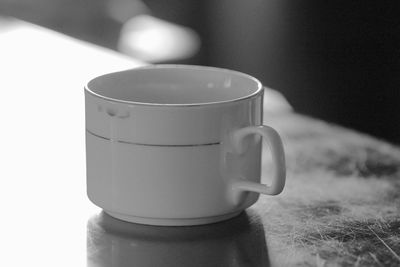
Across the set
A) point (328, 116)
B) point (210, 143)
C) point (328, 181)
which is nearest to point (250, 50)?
point (328, 116)

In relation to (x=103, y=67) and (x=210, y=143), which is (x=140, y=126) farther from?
(x=103, y=67)

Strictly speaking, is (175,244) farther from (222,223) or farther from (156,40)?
(156,40)

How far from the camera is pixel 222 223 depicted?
2.41 feet

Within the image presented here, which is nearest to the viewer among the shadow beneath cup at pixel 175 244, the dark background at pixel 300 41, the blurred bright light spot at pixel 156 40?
the shadow beneath cup at pixel 175 244

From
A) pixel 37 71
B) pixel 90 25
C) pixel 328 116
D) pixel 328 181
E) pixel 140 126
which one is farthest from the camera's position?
pixel 90 25

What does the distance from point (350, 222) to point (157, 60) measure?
2.01 ft

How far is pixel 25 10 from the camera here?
154 cm

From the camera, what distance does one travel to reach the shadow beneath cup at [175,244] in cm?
67

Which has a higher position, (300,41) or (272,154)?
(272,154)

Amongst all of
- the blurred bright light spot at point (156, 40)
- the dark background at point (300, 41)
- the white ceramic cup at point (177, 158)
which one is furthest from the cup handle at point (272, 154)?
the blurred bright light spot at point (156, 40)

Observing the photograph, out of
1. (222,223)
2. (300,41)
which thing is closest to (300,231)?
(222,223)

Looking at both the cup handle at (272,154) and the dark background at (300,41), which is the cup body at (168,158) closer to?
the cup handle at (272,154)

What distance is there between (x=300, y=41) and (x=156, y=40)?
0.72 feet

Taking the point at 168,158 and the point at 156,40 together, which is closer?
the point at 168,158
